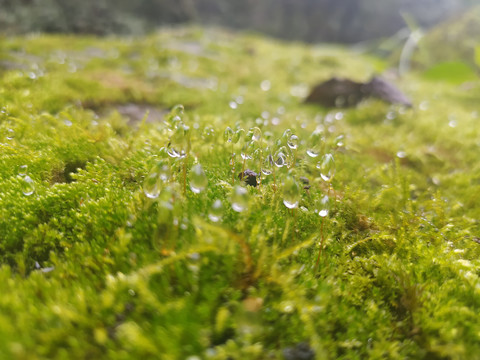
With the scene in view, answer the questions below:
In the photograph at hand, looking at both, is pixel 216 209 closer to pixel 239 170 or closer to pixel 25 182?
pixel 239 170

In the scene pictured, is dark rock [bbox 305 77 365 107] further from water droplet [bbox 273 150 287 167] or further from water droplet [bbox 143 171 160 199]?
water droplet [bbox 143 171 160 199]

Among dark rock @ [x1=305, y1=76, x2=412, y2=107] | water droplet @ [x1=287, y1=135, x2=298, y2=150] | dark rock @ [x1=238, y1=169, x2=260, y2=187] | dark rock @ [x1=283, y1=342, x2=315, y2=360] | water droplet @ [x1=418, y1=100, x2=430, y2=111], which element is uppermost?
dark rock @ [x1=305, y1=76, x2=412, y2=107]

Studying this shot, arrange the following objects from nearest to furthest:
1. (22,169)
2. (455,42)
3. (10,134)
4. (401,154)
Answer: (22,169) < (10,134) < (401,154) < (455,42)

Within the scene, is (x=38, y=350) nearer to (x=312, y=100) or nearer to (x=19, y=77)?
(x=19, y=77)

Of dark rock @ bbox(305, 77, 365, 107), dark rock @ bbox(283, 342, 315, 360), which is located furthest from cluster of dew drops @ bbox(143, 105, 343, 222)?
dark rock @ bbox(305, 77, 365, 107)

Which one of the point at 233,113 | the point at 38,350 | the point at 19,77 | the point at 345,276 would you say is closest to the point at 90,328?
the point at 38,350

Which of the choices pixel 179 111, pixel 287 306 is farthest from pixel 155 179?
pixel 179 111
